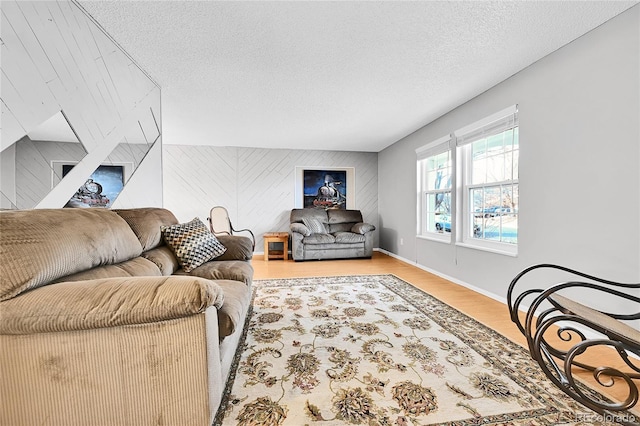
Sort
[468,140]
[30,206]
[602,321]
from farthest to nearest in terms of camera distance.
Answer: [468,140], [30,206], [602,321]

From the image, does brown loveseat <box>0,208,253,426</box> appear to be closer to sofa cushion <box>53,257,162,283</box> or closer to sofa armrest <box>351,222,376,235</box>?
sofa cushion <box>53,257,162,283</box>

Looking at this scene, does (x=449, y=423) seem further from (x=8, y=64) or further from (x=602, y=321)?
(x=8, y=64)

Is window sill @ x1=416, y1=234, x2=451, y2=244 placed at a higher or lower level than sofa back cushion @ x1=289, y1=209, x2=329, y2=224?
lower

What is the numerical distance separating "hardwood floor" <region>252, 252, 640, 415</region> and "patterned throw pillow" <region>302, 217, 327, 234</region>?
74 cm

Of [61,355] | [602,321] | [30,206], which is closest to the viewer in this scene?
[61,355]

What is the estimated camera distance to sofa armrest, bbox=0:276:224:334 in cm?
99

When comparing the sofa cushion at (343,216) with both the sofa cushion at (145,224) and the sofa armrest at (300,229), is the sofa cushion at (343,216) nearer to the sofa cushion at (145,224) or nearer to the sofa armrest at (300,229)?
the sofa armrest at (300,229)

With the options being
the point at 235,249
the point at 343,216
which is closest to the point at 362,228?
the point at 343,216

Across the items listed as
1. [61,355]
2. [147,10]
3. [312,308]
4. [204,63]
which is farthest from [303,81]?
[61,355]

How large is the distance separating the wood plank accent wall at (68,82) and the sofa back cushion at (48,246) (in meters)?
0.53

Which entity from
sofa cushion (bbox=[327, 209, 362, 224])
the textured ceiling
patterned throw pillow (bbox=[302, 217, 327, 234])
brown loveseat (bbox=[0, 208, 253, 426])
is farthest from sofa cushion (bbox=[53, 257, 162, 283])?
sofa cushion (bbox=[327, 209, 362, 224])

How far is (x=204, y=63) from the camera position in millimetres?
2703

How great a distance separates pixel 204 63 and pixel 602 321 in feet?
11.1

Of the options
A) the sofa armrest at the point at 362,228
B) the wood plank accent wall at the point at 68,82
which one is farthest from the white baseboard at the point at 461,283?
the wood plank accent wall at the point at 68,82
